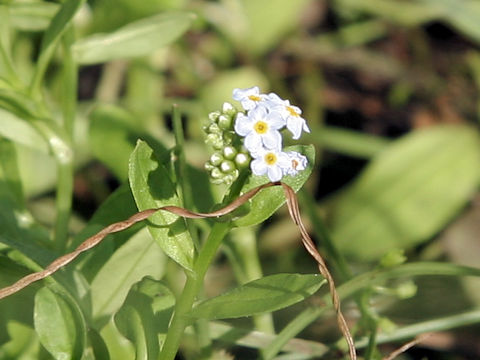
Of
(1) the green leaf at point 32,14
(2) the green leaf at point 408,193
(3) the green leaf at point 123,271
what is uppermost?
(2) the green leaf at point 408,193

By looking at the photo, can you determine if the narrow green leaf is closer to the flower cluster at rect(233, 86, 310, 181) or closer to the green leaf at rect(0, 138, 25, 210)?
the green leaf at rect(0, 138, 25, 210)

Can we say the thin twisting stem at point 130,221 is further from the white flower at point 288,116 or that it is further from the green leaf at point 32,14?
the green leaf at point 32,14

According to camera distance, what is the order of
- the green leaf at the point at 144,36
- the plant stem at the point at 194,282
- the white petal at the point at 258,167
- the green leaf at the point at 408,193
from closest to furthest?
the white petal at the point at 258,167 < the plant stem at the point at 194,282 < the green leaf at the point at 144,36 < the green leaf at the point at 408,193

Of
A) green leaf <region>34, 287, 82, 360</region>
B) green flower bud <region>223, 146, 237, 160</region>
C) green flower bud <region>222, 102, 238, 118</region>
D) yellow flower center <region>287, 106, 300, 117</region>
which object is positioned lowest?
green leaf <region>34, 287, 82, 360</region>

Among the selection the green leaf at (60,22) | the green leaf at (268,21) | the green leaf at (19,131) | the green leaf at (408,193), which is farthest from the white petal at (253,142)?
the green leaf at (268,21)

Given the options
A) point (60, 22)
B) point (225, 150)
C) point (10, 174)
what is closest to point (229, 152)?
point (225, 150)

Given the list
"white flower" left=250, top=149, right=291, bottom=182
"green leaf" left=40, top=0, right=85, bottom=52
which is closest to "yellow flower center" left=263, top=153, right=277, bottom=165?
"white flower" left=250, top=149, right=291, bottom=182

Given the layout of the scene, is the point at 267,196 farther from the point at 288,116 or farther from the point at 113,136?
the point at 113,136
